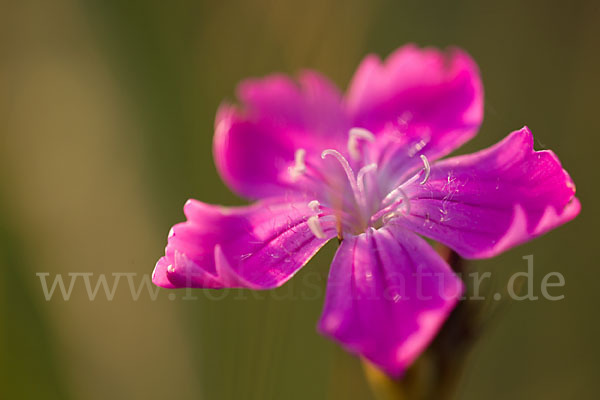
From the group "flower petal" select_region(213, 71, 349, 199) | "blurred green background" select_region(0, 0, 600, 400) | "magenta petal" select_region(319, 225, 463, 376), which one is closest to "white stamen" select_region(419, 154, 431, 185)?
"magenta petal" select_region(319, 225, 463, 376)

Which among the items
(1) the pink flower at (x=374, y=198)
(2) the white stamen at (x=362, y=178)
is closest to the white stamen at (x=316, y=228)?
(1) the pink flower at (x=374, y=198)

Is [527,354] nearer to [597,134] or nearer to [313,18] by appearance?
[597,134]

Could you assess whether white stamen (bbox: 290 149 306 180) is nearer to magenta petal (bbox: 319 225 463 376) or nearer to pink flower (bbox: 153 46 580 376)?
pink flower (bbox: 153 46 580 376)

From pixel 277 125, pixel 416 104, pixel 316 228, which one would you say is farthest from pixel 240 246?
pixel 416 104

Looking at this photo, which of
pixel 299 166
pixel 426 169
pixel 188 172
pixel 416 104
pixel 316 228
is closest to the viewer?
pixel 316 228

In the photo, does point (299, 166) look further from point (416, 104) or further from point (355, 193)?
point (416, 104)

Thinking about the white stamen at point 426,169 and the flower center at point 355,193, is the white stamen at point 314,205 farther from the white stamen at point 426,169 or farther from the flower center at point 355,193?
the white stamen at point 426,169
